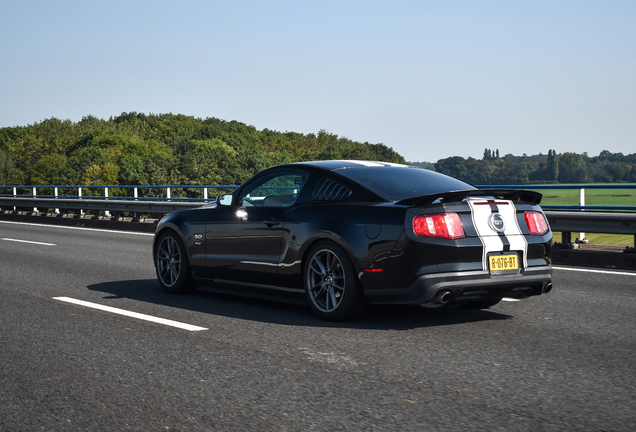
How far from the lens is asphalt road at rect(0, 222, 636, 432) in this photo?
3.68m

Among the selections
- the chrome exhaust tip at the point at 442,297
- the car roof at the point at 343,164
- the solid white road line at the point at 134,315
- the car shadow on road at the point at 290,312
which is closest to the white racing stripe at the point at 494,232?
the chrome exhaust tip at the point at 442,297

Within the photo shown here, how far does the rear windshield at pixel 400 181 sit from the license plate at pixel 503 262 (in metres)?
0.83

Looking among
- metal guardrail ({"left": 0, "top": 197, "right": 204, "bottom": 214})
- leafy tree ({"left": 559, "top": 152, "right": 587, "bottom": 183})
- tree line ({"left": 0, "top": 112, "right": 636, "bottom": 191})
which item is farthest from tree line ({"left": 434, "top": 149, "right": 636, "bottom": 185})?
tree line ({"left": 0, "top": 112, "right": 636, "bottom": 191})

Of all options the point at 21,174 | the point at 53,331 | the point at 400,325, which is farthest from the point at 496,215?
the point at 21,174

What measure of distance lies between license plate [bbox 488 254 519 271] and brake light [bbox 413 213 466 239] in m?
0.34

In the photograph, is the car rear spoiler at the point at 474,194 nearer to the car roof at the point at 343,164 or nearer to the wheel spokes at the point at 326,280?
the wheel spokes at the point at 326,280

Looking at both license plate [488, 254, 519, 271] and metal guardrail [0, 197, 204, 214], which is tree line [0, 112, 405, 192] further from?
license plate [488, 254, 519, 271]

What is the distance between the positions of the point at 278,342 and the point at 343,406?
168cm

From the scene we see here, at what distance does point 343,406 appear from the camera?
3.83 m

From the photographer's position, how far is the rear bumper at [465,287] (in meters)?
5.58

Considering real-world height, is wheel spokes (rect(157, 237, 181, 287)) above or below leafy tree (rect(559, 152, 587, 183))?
below

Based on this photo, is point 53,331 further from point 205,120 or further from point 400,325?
point 205,120

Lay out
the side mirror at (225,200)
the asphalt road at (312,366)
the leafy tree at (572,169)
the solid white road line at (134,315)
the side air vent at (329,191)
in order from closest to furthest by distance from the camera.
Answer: the asphalt road at (312,366) → the solid white road line at (134,315) → the side air vent at (329,191) → the side mirror at (225,200) → the leafy tree at (572,169)

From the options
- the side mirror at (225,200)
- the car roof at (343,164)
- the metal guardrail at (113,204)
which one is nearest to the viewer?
the car roof at (343,164)
